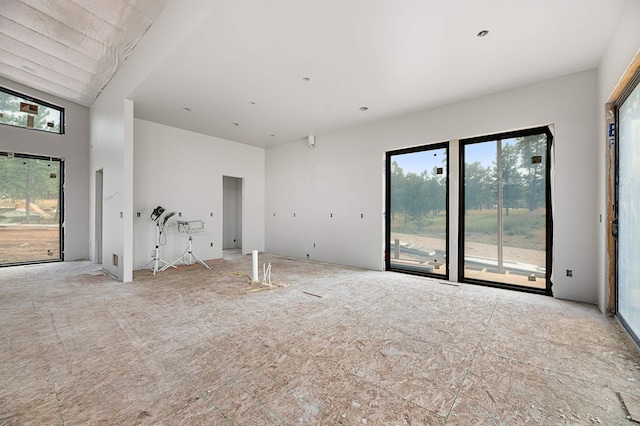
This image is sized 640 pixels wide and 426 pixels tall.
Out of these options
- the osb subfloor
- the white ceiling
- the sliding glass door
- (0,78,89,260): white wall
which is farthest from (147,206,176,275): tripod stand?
the sliding glass door

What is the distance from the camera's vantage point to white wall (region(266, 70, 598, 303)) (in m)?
3.63

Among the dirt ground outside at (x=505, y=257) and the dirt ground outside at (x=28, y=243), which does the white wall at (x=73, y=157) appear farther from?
the dirt ground outside at (x=505, y=257)

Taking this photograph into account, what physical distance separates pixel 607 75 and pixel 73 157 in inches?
393

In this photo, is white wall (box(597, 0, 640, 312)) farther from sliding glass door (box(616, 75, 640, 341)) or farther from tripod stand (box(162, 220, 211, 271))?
tripod stand (box(162, 220, 211, 271))

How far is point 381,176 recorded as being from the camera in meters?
5.55

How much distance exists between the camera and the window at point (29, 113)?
5.68m

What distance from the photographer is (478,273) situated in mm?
4590

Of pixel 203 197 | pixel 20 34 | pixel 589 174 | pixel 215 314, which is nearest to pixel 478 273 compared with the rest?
pixel 589 174

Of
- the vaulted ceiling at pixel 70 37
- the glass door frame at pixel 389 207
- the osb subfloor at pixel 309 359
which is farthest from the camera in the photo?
the glass door frame at pixel 389 207

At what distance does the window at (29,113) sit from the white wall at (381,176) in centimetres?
504

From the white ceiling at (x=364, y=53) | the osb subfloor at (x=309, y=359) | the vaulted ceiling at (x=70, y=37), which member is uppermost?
the vaulted ceiling at (x=70, y=37)

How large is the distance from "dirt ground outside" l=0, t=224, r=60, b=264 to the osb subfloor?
304 cm

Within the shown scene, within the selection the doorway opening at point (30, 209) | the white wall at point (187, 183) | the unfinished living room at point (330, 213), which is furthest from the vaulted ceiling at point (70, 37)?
the doorway opening at point (30, 209)

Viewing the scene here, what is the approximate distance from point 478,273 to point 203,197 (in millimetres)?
6089
